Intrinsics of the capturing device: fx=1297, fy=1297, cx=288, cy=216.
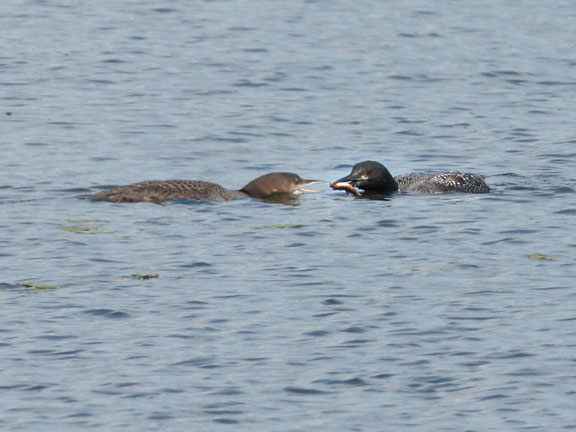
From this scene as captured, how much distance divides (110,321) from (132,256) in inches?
102

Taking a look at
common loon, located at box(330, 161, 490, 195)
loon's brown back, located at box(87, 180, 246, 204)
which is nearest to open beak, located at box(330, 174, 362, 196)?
common loon, located at box(330, 161, 490, 195)

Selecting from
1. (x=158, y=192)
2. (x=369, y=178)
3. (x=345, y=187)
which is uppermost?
(x=158, y=192)

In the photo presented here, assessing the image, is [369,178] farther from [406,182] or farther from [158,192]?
[158,192]

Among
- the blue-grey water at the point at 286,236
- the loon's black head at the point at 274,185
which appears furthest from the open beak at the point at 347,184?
the loon's black head at the point at 274,185

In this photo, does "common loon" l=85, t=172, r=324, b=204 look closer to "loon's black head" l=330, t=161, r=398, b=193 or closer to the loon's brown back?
the loon's brown back

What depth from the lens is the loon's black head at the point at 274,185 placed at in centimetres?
1866

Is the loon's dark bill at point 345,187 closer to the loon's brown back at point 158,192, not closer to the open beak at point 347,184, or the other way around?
the open beak at point 347,184

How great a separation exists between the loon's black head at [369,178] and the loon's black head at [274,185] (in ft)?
2.39

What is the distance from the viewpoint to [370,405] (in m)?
10.3

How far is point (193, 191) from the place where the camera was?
59.0 feet

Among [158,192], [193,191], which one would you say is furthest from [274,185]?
[158,192]

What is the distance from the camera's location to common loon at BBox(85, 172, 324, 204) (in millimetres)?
17844

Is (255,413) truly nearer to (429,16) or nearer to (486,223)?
(486,223)

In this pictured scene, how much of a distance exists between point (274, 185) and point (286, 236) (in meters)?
2.62
